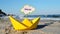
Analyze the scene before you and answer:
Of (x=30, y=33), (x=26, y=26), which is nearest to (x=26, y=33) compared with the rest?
A: (x=30, y=33)

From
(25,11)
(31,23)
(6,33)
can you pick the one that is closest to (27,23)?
(31,23)

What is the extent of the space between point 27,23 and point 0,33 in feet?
8.95

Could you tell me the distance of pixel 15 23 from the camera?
15.4 metres

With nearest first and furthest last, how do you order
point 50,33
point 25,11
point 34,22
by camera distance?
point 50,33
point 25,11
point 34,22

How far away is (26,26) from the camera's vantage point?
15.6m

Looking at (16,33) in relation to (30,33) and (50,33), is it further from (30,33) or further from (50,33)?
(50,33)

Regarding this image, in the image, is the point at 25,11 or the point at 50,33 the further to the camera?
the point at 25,11

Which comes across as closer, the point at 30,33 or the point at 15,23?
the point at 30,33

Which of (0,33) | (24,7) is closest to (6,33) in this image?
(0,33)

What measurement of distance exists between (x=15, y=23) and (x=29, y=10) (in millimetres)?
1588

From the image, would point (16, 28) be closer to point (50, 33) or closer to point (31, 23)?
point (31, 23)

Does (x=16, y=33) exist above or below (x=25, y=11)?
below

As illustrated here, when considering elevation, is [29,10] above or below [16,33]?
above

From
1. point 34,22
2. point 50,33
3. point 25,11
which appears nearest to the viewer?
point 50,33
